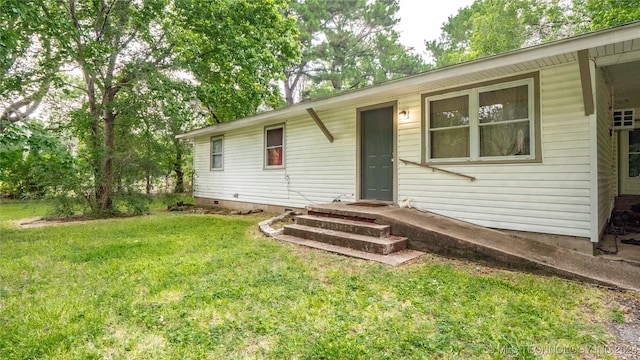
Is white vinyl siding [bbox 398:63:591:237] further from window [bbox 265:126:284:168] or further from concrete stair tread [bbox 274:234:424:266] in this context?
window [bbox 265:126:284:168]

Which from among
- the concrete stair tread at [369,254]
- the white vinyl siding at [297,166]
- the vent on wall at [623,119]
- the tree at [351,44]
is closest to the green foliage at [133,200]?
the white vinyl siding at [297,166]

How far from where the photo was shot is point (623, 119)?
223 inches

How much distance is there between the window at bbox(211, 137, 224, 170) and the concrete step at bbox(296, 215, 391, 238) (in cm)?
562

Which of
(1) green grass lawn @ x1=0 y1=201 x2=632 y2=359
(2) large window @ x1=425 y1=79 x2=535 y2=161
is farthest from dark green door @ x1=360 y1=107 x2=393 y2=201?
(1) green grass lawn @ x1=0 y1=201 x2=632 y2=359

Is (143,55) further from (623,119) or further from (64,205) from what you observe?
(623,119)

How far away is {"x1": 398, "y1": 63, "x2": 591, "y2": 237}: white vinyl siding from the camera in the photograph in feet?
12.3

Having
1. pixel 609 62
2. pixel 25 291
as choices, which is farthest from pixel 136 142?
pixel 609 62

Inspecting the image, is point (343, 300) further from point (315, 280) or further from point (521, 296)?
point (521, 296)

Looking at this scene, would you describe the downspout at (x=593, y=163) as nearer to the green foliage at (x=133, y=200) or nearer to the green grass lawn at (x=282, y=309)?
the green grass lawn at (x=282, y=309)

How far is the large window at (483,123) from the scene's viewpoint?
4180 millimetres

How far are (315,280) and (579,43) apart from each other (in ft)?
12.2

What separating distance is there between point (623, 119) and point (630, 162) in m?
2.24

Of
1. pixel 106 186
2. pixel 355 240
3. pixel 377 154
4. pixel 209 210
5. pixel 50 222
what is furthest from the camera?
pixel 209 210

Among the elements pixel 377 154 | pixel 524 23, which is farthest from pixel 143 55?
pixel 524 23
